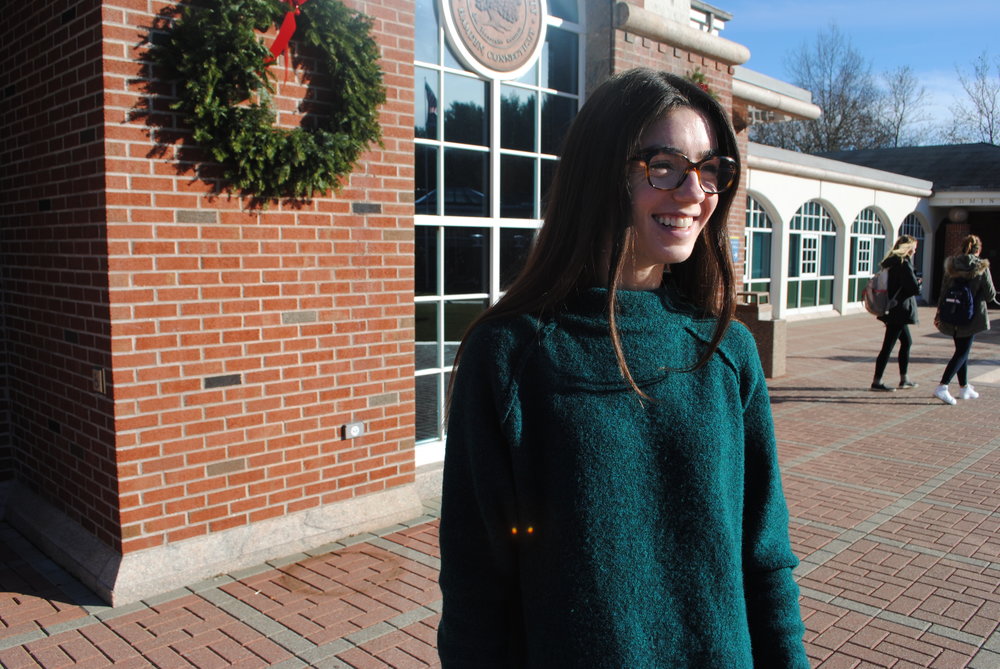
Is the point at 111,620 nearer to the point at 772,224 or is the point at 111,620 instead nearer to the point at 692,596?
the point at 692,596

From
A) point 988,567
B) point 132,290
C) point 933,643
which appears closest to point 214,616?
point 132,290

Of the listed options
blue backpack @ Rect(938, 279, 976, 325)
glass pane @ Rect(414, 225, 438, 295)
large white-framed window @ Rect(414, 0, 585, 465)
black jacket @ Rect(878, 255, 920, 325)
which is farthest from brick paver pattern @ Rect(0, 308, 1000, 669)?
black jacket @ Rect(878, 255, 920, 325)

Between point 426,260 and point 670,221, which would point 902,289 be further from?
point 670,221

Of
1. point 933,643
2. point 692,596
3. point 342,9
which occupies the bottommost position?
point 933,643

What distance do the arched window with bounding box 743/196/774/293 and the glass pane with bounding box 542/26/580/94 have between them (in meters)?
12.6

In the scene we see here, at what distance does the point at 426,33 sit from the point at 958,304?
23.1 ft

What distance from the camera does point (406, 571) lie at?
179 inches

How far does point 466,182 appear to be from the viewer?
6113 mm

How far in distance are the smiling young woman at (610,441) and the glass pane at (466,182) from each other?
4.44 meters

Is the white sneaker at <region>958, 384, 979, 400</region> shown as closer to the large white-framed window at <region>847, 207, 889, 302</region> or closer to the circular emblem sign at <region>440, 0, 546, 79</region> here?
the circular emblem sign at <region>440, 0, 546, 79</region>

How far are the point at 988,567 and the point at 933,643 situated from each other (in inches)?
49.1

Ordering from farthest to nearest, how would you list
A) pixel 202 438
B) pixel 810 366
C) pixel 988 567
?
pixel 810 366 < pixel 988 567 < pixel 202 438

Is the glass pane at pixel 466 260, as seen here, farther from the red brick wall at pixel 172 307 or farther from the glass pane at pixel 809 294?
the glass pane at pixel 809 294

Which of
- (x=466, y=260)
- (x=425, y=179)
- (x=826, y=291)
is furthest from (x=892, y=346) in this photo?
(x=826, y=291)
